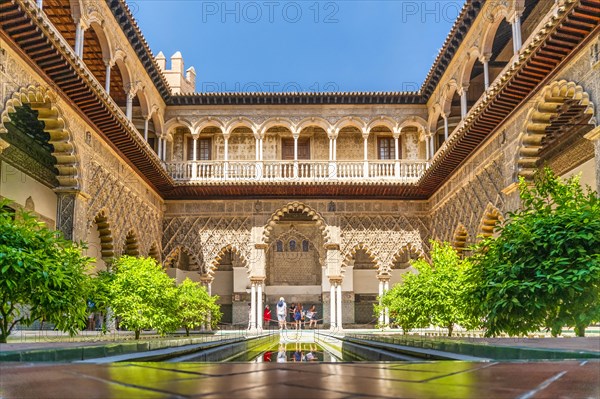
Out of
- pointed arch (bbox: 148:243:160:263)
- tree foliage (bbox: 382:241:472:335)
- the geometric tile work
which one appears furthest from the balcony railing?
the geometric tile work

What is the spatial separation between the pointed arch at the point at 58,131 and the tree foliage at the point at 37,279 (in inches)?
142

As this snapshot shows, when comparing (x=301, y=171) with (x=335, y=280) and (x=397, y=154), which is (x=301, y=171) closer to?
(x=397, y=154)

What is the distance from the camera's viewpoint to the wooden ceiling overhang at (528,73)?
8.69 metres

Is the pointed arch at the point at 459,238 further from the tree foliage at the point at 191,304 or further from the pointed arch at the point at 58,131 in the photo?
the pointed arch at the point at 58,131

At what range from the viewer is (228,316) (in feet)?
78.5

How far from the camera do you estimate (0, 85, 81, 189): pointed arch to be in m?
10.4

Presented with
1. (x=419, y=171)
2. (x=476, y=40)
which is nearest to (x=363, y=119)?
(x=419, y=171)

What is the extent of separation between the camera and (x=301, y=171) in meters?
19.0

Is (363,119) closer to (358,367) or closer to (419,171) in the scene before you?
(419,171)

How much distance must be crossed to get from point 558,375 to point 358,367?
79 cm

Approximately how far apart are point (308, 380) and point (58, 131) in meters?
10.6

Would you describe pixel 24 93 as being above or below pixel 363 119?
below

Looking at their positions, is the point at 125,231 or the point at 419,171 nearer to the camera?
the point at 125,231

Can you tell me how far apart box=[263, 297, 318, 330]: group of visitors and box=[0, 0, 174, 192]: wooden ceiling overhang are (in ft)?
23.9
